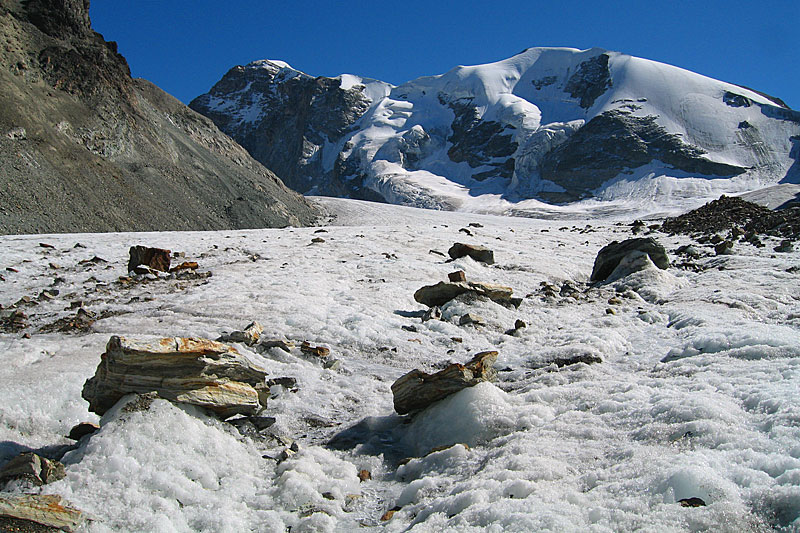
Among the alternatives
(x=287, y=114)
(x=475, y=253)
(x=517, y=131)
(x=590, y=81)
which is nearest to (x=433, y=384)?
(x=475, y=253)

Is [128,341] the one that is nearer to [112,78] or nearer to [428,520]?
[428,520]

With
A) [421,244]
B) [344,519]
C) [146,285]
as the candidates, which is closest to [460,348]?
[344,519]

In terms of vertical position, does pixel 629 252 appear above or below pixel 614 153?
below

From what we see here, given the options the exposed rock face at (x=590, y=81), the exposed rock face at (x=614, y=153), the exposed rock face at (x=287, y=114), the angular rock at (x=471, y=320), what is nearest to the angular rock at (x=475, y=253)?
the angular rock at (x=471, y=320)

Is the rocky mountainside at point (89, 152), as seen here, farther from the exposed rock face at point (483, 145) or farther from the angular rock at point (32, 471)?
the exposed rock face at point (483, 145)

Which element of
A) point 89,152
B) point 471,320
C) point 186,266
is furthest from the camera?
point 89,152

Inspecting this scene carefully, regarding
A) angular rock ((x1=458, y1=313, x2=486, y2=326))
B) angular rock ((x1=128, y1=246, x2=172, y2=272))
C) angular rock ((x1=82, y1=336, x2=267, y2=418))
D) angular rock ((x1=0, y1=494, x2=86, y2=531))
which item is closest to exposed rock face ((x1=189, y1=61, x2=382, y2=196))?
angular rock ((x1=128, y1=246, x2=172, y2=272))

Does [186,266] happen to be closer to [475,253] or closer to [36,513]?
[475,253]
